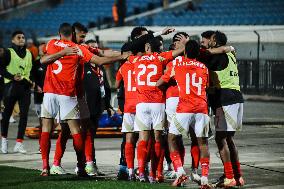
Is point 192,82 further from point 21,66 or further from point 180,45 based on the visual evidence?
point 21,66

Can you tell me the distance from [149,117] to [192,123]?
0.83 m

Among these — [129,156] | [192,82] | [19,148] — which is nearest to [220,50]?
[192,82]

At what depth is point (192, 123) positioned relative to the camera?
12867 mm

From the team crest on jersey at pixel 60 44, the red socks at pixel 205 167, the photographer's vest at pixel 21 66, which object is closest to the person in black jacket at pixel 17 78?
the photographer's vest at pixel 21 66

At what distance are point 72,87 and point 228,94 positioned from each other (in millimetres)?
2266

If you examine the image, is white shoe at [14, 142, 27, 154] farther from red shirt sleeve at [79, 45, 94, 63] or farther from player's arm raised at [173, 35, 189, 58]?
player's arm raised at [173, 35, 189, 58]

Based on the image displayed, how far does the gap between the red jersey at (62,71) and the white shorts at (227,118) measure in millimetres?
2053

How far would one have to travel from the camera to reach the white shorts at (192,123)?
12.8 m

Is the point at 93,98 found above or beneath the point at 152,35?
beneath

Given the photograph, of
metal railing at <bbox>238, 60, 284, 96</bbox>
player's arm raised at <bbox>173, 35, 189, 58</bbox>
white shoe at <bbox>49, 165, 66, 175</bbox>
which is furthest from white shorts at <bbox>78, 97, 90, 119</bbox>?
metal railing at <bbox>238, 60, 284, 96</bbox>

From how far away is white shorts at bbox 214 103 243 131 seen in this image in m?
13.2

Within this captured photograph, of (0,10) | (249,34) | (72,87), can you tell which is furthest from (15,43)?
(0,10)

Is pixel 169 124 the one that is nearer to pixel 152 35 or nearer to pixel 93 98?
pixel 152 35

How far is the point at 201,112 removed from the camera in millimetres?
12805
